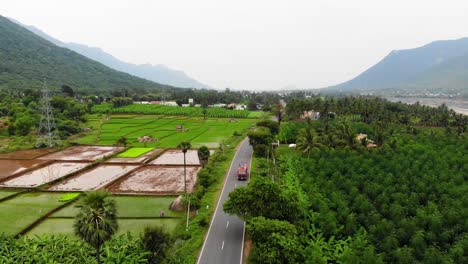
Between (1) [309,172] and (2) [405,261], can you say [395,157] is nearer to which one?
(1) [309,172]

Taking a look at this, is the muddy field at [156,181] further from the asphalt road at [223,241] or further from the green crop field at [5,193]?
the green crop field at [5,193]

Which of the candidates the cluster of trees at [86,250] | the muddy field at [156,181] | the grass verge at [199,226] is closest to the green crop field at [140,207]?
the muddy field at [156,181]

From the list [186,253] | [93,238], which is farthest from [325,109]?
[93,238]

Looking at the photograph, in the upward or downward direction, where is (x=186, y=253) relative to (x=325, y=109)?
downward

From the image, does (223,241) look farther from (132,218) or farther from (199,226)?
(132,218)

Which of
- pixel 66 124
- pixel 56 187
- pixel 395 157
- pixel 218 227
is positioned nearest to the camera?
pixel 218 227

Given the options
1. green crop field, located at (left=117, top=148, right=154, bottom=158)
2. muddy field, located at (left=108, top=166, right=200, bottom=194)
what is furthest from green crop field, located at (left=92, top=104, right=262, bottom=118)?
muddy field, located at (left=108, top=166, right=200, bottom=194)

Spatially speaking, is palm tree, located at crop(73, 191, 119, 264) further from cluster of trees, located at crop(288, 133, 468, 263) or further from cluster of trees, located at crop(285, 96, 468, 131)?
cluster of trees, located at crop(285, 96, 468, 131)
